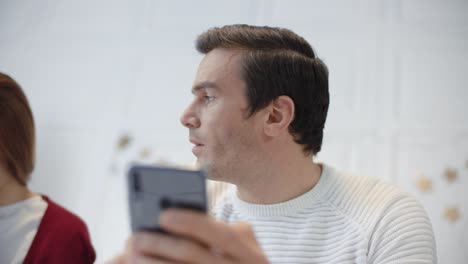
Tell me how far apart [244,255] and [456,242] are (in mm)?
1572

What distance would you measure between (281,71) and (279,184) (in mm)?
293

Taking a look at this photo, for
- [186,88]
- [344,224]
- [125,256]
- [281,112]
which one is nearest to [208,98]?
[281,112]

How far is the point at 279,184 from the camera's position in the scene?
1234 millimetres

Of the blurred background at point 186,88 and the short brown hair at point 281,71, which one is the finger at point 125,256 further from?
the blurred background at point 186,88

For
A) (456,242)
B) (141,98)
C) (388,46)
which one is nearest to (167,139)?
(141,98)

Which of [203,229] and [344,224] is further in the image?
[344,224]

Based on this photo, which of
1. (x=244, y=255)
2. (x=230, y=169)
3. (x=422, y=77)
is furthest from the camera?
(x=422, y=77)

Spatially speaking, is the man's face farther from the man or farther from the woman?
the woman

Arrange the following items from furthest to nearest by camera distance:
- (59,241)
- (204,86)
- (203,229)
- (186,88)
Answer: (186,88) < (204,86) < (59,241) < (203,229)

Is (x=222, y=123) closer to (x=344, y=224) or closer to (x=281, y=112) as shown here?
(x=281, y=112)

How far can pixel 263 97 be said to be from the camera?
1.25m

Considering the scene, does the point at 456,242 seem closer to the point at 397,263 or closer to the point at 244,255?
the point at 397,263

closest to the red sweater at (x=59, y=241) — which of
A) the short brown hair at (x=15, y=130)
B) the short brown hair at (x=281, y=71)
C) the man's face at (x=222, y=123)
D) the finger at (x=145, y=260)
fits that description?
the short brown hair at (x=15, y=130)

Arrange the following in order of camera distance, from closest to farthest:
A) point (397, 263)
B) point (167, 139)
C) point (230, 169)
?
point (397, 263) → point (230, 169) → point (167, 139)
